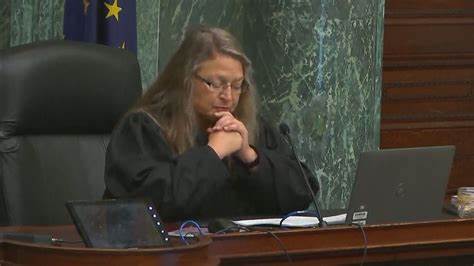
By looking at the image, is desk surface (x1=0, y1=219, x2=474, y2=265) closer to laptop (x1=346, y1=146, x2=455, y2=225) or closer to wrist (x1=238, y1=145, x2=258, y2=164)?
laptop (x1=346, y1=146, x2=455, y2=225)

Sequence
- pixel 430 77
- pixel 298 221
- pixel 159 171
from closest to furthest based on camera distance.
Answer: pixel 298 221 < pixel 159 171 < pixel 430 77

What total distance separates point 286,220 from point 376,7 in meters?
2.07

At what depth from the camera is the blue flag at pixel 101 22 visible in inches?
190

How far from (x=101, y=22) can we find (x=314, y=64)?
0.96 m

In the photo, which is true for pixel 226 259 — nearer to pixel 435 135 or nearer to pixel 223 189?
pixel 223 189

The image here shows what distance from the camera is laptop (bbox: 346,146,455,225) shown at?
342 centimetres

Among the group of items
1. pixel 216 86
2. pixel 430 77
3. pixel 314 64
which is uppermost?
pixel 216 86

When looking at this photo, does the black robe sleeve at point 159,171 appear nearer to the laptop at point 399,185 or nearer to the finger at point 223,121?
the finger at point 223,121

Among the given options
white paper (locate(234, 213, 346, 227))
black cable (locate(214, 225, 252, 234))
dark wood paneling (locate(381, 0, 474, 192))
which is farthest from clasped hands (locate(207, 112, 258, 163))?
dark wood paneling (locate(381, 0, 474, 192))

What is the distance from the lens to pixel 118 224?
294 centimetres

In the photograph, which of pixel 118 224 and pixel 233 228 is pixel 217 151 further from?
pixel 118 224

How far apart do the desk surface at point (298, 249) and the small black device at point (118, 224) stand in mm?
60

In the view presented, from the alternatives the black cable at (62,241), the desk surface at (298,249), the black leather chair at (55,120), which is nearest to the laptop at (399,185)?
the desk surface at (298,249)

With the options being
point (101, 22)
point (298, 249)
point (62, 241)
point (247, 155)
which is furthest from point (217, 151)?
point (101, 22)
